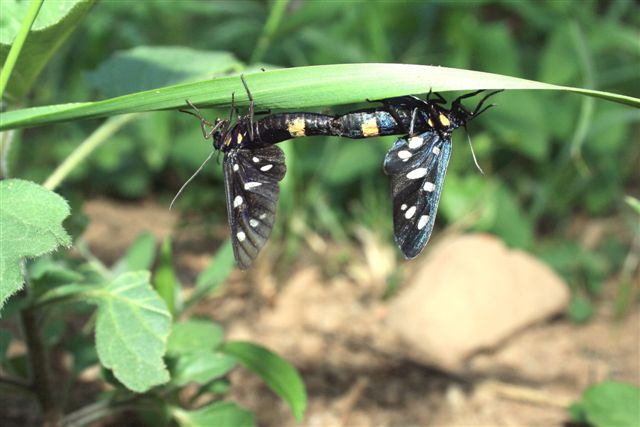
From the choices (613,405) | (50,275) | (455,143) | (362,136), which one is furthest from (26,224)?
(455,143)

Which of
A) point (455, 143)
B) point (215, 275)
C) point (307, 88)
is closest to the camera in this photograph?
point (307, 88)

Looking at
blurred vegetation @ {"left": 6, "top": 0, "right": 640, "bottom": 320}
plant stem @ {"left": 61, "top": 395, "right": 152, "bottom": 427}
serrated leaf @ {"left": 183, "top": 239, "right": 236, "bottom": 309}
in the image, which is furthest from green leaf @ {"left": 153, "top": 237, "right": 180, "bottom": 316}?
blurred vegetation @ {"left": 6, "top": 0, "right": 640, "bottom": 320}

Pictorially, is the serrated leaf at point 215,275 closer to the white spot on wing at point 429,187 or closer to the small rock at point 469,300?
the white spot on wing at point 429,187

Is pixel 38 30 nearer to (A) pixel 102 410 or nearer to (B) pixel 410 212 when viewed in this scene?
(B) pixel 410 212

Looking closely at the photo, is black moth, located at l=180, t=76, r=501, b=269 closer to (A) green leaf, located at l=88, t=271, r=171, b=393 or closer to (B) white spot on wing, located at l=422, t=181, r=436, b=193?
(B) white spot on wing, located at l=422, t=181, r=436, b=193

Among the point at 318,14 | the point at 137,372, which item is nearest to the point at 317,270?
the point at 318,14

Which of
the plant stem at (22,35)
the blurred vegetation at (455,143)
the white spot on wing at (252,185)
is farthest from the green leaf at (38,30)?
the blurred vegetation at (455,143)
